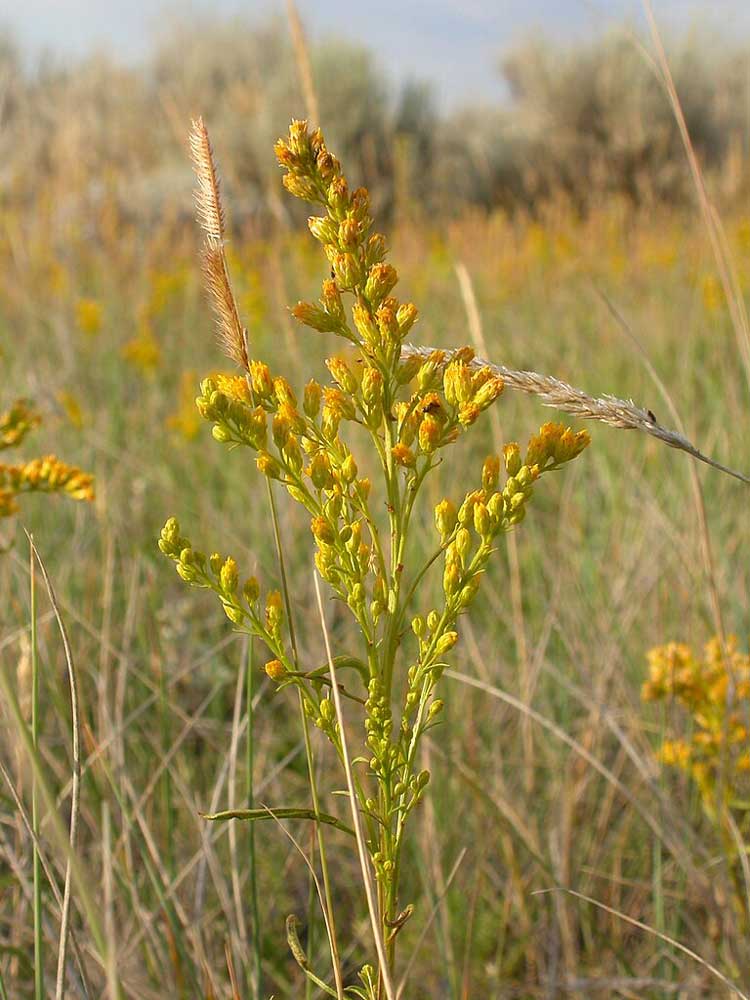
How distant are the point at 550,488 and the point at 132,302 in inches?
169

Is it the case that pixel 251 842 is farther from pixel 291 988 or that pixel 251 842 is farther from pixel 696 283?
pixel 696 283

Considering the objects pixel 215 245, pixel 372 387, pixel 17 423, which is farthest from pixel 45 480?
pixel 372 387

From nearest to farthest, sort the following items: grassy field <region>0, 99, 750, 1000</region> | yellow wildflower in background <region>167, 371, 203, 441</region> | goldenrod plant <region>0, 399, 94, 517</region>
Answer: goldenrod plant <region>0, 399, 94, 517</region> → grassy field <region>0, 99, 750, 1000</region> → yellow wildflower in background <region>167, 371, 203, 441</region>

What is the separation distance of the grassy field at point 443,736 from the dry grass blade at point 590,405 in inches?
13.3

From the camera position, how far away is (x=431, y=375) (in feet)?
2.74

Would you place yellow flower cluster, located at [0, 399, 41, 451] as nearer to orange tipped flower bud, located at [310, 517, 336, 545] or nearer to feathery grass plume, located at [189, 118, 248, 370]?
feathery grass plume, located at [189, 118, 248, 370]

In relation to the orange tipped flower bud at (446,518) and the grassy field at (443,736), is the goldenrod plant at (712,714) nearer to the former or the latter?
the grassy field at (443,736)

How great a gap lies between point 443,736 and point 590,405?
1.34m

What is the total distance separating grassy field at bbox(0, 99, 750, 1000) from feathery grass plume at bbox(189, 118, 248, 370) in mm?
211

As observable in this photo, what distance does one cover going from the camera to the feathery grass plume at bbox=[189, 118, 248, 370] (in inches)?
33.2

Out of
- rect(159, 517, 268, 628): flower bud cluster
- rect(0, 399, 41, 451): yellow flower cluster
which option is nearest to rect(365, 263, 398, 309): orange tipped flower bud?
rect(159, 517, 268, 628): flower bud cluster

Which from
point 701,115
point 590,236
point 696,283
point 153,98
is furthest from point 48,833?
point 153,98

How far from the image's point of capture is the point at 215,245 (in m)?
0.86

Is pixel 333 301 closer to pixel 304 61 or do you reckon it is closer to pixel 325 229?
pixel 325 229
